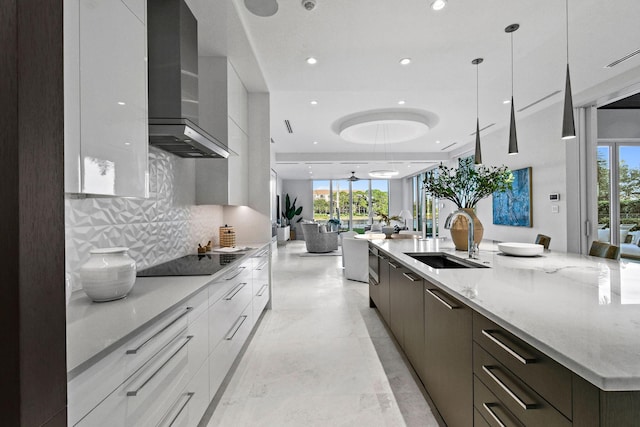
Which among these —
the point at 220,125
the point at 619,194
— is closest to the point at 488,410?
the point at 220,125

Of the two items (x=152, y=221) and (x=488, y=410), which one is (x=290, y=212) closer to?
(x=152, y=221)

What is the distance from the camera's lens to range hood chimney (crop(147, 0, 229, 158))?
1882 mm

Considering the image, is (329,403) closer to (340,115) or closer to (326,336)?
(326,336)

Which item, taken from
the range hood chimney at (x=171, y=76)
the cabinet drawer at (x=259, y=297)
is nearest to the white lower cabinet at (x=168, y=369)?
the cabinet drawer at (x=259, y=297)

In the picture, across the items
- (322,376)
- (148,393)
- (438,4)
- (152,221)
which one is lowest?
(322,376)

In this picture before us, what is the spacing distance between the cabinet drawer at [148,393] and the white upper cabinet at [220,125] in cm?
182

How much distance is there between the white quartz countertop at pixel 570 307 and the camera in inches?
30.0

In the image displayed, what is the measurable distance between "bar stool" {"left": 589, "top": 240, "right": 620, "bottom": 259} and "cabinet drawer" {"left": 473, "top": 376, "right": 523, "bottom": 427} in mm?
2178

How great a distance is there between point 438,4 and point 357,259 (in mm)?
3807

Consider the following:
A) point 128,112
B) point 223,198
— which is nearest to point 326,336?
point 223,198

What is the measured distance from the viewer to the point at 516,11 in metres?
2.30

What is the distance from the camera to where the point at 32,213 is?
50 centimetres

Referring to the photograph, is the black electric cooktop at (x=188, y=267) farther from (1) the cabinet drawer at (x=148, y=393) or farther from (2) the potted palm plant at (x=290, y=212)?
(2) the potted palm plant at (x=290, y=212)

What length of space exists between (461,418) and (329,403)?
2.74 ft
